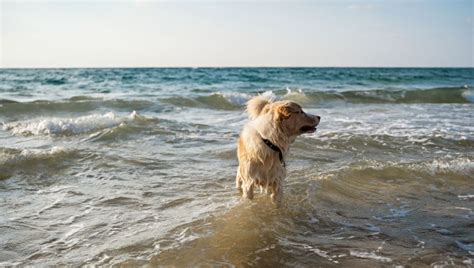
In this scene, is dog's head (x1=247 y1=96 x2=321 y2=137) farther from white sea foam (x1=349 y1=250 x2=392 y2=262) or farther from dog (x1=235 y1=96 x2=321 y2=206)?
white sea foam (x1=349 y1=250 x2=392 y2=262)

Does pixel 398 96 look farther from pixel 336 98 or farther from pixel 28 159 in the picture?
pixel 28 159

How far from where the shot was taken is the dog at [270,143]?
17.9ft

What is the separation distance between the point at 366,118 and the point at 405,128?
227 cm

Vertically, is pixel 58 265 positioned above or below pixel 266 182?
below

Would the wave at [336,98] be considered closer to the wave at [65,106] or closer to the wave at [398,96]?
the wave at [398,96]

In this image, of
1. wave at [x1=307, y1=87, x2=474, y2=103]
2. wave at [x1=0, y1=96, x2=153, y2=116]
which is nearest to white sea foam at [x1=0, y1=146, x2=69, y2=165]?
wave at [x1=0, y1=96, x2=153, y2=116]

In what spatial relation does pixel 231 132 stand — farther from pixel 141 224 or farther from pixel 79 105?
pixel 79 105

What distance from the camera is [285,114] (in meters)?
5.45

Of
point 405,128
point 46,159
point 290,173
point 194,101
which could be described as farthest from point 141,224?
point 194,101

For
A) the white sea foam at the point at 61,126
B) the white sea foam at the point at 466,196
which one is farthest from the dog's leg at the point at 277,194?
the white sea foam at the point at 61,126

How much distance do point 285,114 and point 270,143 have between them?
40 cm

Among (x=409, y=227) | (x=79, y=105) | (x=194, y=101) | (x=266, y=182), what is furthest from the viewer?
(x=194, y=101)

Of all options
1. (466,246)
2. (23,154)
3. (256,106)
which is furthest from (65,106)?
(466,246)

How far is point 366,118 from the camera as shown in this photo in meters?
13.2
